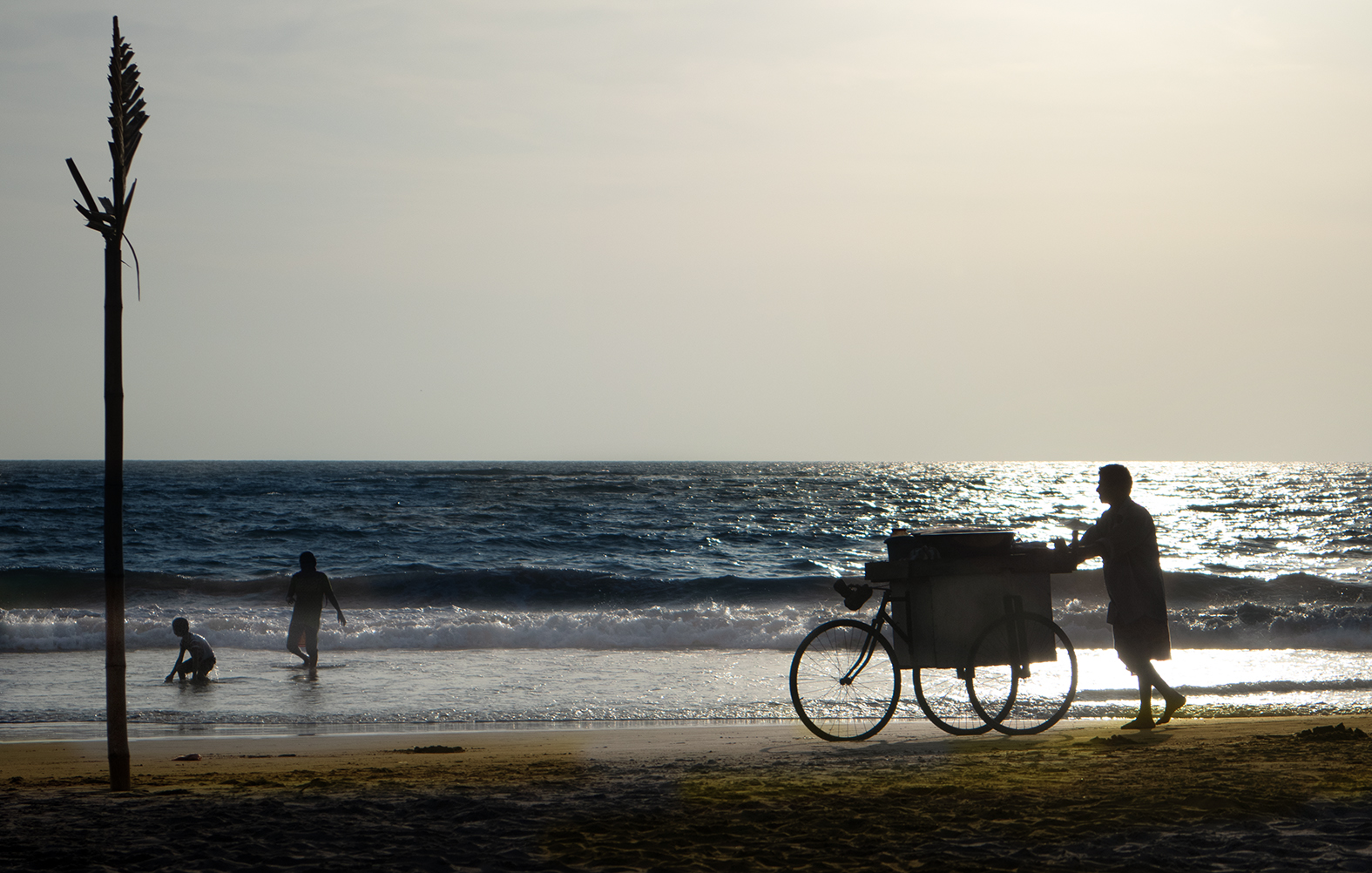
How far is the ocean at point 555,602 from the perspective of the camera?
34.4 feet

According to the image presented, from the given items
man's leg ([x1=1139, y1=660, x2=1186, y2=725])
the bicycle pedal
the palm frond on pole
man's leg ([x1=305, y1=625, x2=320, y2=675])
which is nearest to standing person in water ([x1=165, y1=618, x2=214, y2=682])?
man's leg ([x1=305, y1=625, x2=320, y2=675])

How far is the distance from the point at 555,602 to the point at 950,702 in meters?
15.6

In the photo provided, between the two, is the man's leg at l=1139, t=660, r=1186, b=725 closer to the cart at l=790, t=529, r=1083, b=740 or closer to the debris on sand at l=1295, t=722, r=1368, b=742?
the cart at l=790, t=529, r=1083, b=740

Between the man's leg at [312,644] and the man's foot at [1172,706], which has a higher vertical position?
the man's foot at [1172,706]

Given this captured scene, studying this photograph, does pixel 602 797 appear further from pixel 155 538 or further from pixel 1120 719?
pixel 155 538

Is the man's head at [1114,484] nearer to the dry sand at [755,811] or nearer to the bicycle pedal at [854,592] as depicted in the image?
the dry sand at [755,811]

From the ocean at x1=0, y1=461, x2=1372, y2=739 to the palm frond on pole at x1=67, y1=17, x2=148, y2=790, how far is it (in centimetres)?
391

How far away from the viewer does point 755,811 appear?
4.52 metres

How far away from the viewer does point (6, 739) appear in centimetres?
852

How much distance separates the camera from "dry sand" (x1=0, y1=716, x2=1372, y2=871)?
3.76m

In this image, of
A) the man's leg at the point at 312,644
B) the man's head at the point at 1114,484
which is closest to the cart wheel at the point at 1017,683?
the man's head at the point at 1114,484

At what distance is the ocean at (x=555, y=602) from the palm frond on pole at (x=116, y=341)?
12.8 feet

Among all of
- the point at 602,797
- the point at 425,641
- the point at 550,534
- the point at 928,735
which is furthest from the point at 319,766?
the point at 550,534

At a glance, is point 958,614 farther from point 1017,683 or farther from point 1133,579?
point 1133,579
